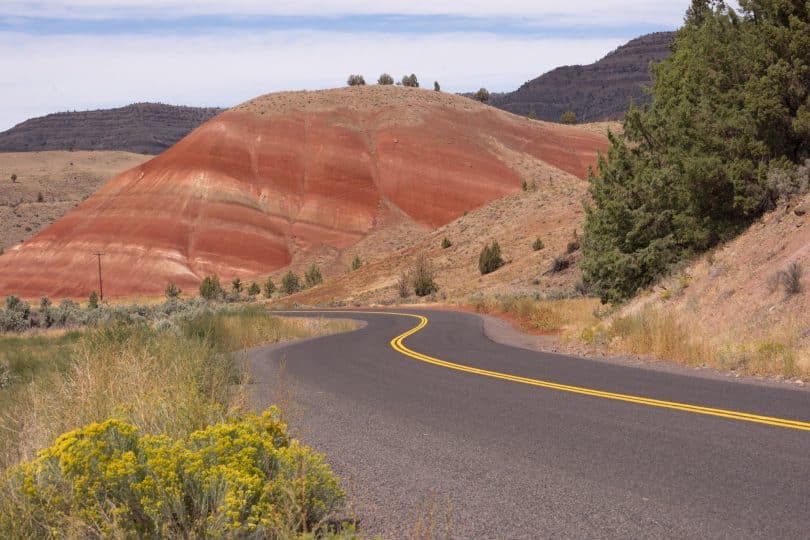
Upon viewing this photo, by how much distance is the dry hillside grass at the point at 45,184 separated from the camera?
423ft

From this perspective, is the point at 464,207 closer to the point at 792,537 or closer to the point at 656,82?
the point at 656,82

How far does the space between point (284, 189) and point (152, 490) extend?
103469mm

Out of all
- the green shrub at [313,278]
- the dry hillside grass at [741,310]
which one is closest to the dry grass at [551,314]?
the dry hillside grass at [741,310]

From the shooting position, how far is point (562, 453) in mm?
7551

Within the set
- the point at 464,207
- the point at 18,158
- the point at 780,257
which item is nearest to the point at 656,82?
the point at 780,257

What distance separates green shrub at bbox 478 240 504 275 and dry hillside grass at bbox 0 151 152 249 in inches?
3319

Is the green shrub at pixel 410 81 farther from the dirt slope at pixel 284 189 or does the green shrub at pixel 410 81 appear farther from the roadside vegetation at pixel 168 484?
the roadside vegetation at pixel 168 484

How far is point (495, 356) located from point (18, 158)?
188545 mm

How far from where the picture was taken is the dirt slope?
3760 inches

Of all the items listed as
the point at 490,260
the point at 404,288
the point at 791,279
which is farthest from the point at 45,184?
the point at 791,279

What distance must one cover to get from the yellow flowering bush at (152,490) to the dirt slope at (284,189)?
88.7 m

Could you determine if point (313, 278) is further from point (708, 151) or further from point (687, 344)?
point (687, 344)

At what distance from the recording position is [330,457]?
26.0ft

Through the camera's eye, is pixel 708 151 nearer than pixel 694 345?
No
